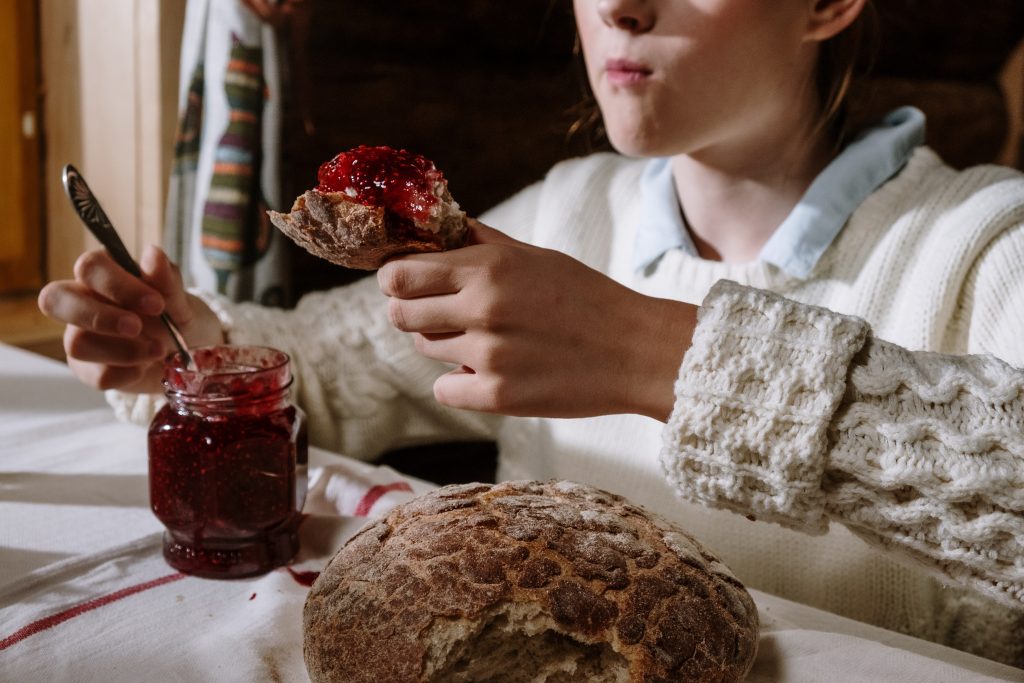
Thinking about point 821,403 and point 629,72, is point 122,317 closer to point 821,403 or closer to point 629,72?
point 629,72

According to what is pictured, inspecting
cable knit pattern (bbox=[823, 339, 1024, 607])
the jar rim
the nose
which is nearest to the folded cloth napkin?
the jar rim

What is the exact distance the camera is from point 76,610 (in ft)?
2.63

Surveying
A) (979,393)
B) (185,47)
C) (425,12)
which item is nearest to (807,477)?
(979,393)

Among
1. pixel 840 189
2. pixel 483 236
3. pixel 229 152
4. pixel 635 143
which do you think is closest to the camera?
pixel 483 236

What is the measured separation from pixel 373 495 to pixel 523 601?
393mm

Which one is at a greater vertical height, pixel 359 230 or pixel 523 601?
pixel 359 230

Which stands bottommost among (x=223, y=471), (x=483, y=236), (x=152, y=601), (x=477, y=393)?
(x=152, y=601)

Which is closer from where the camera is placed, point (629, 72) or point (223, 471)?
point (223, 471)

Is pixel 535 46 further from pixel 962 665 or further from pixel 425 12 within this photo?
pixel 962 665

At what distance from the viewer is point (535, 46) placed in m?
2.16

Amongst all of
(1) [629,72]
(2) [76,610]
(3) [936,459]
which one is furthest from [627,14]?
(2) [76,610]

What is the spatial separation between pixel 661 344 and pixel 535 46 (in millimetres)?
1553

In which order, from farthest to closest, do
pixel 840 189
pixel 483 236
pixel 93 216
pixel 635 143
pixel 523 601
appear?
pixel 840 189 < pixel 635 143 < pixel 93 216 < pixel 483 236 < pixel 523 601

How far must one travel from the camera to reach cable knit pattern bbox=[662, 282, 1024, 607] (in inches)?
28.5
